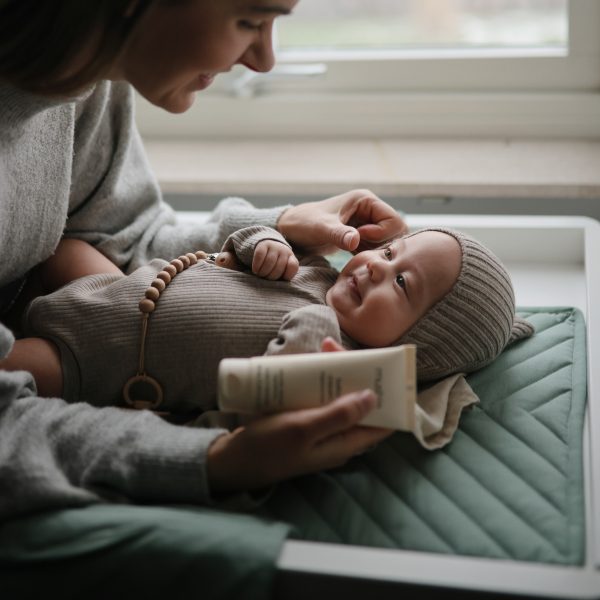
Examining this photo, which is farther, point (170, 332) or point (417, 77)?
point (417, 77)

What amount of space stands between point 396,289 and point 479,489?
0.25 m

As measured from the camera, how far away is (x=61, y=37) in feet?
2.74

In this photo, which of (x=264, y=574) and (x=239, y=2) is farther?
(x=239, y=2)

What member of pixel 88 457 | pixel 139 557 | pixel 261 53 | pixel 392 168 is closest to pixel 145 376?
pixel 88 457

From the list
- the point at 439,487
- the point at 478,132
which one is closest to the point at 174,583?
the point at 439,487

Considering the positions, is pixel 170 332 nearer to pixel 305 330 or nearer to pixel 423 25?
pixel 305 330

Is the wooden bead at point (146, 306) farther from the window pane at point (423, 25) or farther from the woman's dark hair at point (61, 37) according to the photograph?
the window pane at point (423, 25)

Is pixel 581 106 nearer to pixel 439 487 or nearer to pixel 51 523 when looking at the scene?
pixel 439 487

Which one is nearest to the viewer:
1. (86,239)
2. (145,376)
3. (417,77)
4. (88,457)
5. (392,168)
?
(88,457)

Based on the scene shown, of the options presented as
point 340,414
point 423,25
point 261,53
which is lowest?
point 340,414

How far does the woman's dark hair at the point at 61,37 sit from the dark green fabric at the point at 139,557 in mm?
421

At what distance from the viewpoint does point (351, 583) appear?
2.44 feet

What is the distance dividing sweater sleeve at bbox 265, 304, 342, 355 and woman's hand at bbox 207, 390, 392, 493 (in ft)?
0.30

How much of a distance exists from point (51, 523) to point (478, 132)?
130 centimetres
